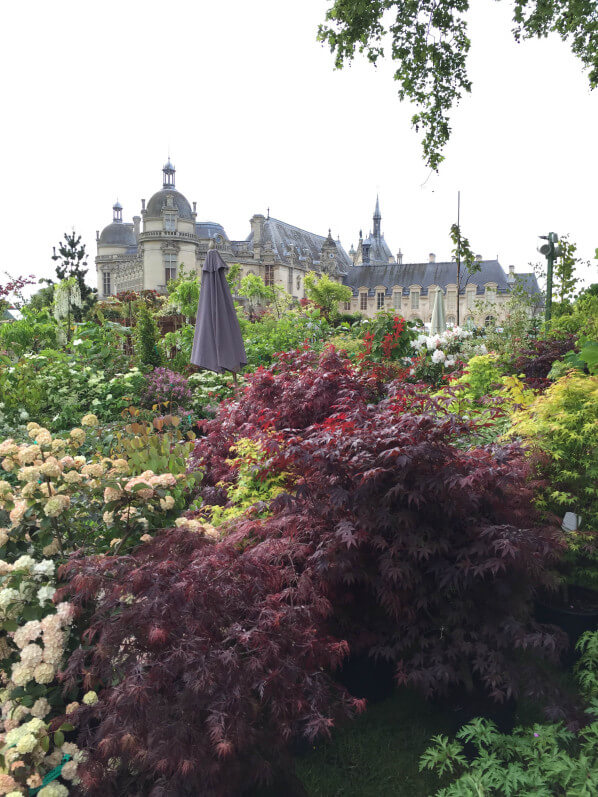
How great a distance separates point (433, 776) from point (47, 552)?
222 centimetres

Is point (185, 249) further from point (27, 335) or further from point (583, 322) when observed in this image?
point (583, 322)

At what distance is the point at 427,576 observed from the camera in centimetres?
320

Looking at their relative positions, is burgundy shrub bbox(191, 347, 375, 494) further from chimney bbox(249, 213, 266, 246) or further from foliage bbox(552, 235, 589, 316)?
chimney bbox(249, 213, 266, 246)

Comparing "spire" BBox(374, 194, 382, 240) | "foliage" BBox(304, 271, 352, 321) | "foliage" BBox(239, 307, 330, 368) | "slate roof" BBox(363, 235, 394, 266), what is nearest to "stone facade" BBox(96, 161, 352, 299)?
"slate roof" BBox(363, 235, 394, 266)

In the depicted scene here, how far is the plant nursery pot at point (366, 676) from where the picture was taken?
3.36 m

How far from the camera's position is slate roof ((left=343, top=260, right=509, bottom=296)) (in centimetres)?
5969

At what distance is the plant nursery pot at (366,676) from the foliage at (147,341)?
8753mm

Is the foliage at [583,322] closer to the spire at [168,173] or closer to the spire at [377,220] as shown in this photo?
the spire at [168,173]

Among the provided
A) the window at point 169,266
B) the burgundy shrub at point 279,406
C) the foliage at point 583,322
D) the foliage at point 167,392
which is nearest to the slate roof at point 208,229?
the window at point 169,266

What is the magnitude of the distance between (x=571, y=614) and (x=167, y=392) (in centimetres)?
661

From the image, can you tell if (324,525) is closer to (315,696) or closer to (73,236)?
(315,696)

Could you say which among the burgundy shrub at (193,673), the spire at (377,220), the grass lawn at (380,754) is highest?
the spire at (377,220)

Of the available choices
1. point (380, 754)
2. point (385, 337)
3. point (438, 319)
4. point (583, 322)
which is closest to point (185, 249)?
point (438, 319)

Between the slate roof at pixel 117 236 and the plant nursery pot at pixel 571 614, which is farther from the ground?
the slate roof at pixel 117 236
